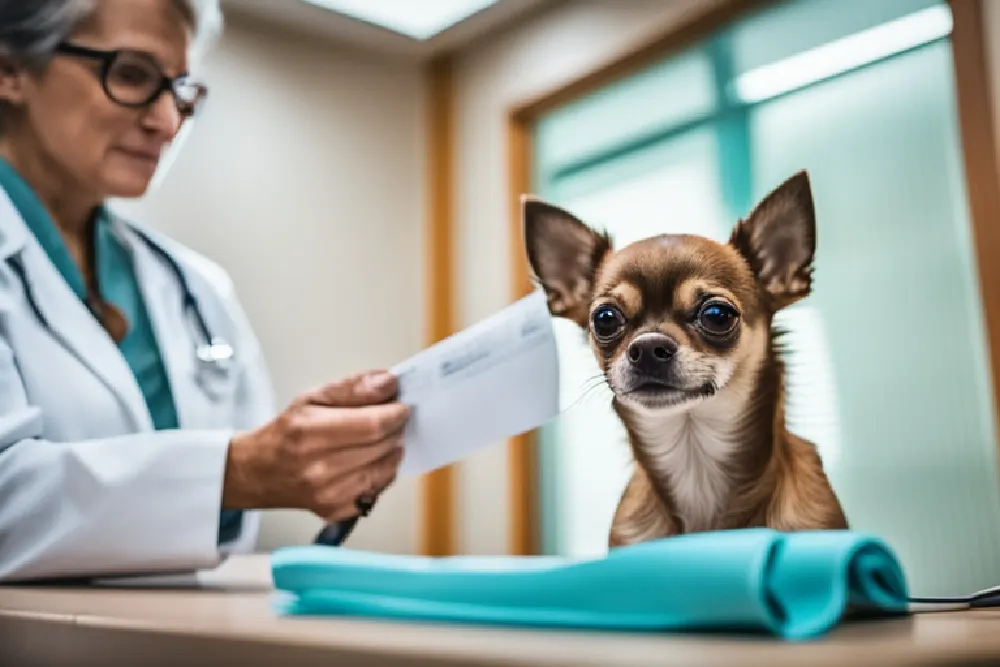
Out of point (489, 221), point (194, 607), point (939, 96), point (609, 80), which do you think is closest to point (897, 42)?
point (939, 96)

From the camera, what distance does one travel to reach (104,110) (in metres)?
0.97

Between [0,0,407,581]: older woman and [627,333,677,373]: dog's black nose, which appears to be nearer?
[627,333,677,373]: dog's black nose

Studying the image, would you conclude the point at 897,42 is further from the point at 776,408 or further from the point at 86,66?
the point at 86,66

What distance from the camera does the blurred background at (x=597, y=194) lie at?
1110mm

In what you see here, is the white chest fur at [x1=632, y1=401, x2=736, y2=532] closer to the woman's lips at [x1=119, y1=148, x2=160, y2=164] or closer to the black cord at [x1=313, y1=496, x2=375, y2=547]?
the black cord at [x1=313, y1=496, x2=375, y2=547]

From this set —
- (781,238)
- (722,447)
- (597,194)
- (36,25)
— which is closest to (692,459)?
(722,447)

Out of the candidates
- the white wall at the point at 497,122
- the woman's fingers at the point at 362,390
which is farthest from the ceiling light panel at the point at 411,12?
the woman's fingers at the point at 362,390

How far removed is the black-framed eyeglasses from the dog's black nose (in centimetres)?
77

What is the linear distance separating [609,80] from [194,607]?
5.22ft

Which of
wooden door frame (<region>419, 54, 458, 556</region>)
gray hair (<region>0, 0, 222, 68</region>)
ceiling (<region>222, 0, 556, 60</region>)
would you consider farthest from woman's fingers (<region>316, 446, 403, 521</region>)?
ceiling (<region>222, 0, 556, 60</region>)

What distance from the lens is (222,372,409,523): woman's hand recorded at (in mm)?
718

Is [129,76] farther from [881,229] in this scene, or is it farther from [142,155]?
[881,229]

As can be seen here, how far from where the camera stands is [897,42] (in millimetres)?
1291

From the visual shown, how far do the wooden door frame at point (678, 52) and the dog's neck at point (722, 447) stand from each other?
18 centimetres
